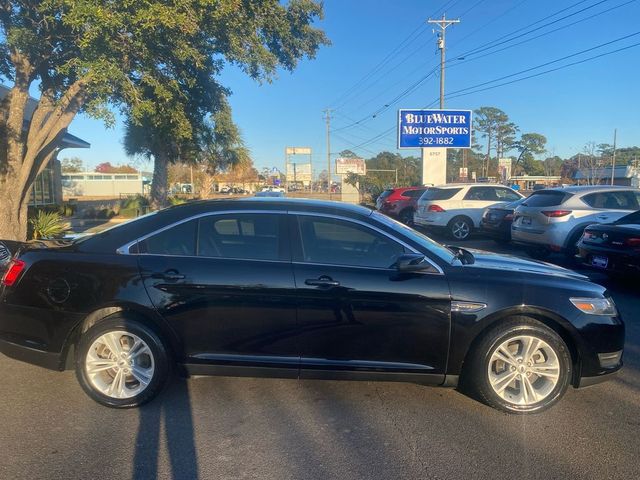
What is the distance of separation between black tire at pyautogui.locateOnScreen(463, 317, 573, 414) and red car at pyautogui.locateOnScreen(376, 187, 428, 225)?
16461 millimetres

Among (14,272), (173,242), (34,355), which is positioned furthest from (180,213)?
(34,355)

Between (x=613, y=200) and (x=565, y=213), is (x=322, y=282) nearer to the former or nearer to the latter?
(x=565, y=213)

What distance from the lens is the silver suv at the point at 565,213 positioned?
10.0 m

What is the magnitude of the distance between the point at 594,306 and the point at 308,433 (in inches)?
92.9

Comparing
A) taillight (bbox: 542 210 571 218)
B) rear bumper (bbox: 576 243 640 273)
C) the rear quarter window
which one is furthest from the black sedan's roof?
the rear quarter window

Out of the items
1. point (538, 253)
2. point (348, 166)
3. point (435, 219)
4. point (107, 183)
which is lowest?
point (538, 253)

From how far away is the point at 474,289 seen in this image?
3869 mm

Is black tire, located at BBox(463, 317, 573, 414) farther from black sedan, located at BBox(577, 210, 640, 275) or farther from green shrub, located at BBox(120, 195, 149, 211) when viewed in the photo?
green shrub, located at BBox(120, 195, 149, 211)

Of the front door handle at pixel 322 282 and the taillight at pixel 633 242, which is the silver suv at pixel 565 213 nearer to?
the taillight at pixel 633 242

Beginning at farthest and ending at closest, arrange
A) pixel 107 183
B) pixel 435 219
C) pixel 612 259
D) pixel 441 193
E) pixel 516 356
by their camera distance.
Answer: pixel 107 183, pixel 441 193, pixel 435 219, pixel 612 259, pixel 516 356

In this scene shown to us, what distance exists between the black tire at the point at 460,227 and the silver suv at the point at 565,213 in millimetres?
4199

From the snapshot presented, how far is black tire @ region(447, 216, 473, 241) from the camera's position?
1540 centimetres

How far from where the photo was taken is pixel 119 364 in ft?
13.1

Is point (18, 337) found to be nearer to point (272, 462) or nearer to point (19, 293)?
point (19, 293)
